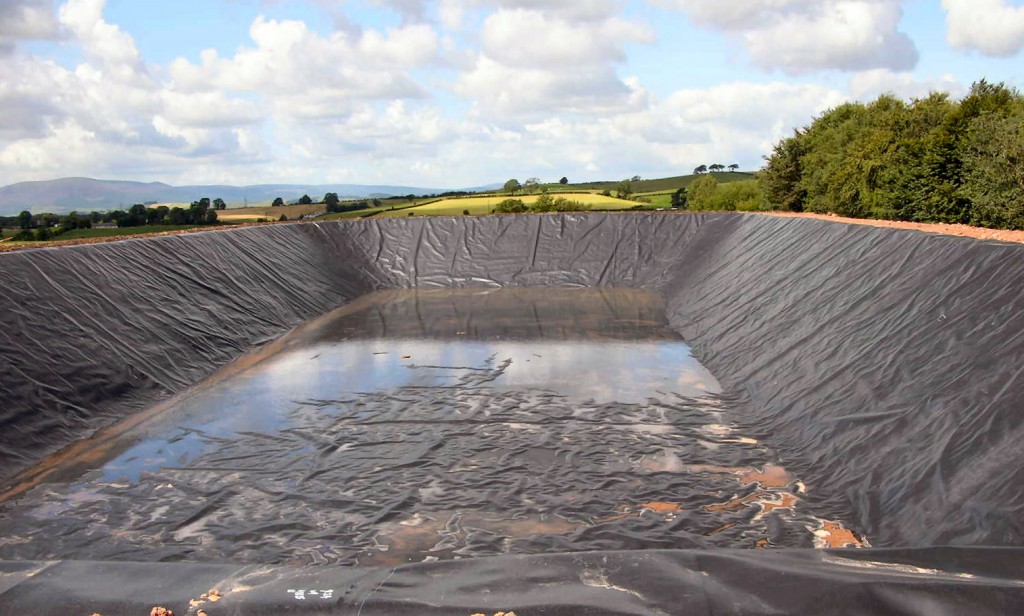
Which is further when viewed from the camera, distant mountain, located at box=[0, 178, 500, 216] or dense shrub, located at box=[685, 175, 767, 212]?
distant mountain, located at box=[0, 178, 500, 216]

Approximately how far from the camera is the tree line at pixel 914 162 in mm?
Result: 11461

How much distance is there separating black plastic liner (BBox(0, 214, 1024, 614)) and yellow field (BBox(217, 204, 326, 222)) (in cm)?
1496

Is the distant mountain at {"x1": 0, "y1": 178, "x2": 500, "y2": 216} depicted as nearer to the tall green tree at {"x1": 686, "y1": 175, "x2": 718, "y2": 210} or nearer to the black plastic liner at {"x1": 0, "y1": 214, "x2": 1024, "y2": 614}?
the tall green tree at {"x1": 686, "y1": 175, "x2": 718, "y2": 210}

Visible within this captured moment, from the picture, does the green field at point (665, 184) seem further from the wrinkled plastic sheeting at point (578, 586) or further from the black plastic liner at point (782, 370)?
the wrinkled plastic sheeting at point (578, 586)

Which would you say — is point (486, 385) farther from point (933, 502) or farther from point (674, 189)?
point (674, 189)

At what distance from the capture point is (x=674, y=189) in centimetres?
6575

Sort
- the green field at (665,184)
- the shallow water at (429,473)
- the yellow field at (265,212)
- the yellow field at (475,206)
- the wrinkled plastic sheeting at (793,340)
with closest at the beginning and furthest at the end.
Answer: the wrinkled plastic sheeting at (793,340) < the shallow water at (429,473) < the yellow field at (265,212) < the yellow field at (475,206) < the green field at (665,184)

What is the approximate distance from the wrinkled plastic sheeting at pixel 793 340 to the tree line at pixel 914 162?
2235 millimetres

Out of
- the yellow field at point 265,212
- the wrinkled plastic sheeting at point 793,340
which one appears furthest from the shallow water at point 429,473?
the yellow field at point 265,212

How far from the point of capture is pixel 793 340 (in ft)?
31.0

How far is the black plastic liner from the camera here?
340 centimetres

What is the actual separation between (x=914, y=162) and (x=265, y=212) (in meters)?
29.9

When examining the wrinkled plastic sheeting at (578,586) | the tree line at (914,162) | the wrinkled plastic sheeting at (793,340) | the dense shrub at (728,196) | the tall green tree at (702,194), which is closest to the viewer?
the wrinkled plastic sheeting at (578,586)

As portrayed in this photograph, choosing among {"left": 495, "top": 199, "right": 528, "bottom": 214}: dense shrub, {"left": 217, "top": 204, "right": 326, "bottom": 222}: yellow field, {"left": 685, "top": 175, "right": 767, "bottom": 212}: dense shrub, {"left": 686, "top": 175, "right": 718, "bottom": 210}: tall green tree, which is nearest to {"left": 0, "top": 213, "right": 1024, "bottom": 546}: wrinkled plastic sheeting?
{"left": 217, "top": 204, "right": 326, "bottom": 222}: yellow field
